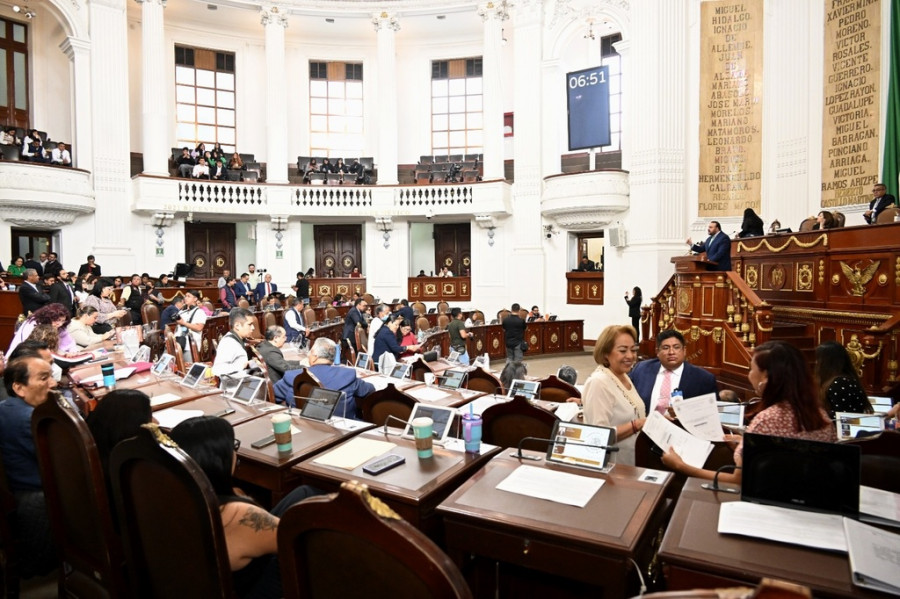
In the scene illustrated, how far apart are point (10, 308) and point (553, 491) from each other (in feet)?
34.0

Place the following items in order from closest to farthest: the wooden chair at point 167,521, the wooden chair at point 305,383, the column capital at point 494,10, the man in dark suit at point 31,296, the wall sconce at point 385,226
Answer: the wooden chair at point 167,521, the wooden chair at point 305,383, the man in dark suit at point 31,296, the column capital at point 494,10, the wall sconce at point 385,226

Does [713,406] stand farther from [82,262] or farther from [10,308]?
[82,262]

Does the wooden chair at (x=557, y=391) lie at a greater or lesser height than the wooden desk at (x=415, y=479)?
lesser

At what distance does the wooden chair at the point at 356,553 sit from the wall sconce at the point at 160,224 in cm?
1580

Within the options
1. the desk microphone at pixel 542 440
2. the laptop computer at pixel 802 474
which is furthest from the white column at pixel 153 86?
the laptop computer at pixel 802 474

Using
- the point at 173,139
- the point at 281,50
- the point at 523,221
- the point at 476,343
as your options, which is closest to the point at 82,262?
the point at 173,139

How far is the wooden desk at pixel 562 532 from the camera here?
1.84 m

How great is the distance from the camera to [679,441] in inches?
100

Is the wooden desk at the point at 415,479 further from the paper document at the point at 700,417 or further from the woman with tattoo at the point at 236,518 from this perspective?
the paper document at the point at 700,417

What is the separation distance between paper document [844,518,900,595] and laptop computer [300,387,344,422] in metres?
2.54

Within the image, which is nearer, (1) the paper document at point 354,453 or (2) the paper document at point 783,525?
(2) the paper document at point 783,525

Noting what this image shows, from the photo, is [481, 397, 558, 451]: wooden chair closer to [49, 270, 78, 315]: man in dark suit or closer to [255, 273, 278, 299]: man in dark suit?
[49, 270, 78, 315]: man in dark suit

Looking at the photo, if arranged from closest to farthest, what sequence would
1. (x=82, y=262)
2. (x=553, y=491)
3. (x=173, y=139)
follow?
1. (x=553, y=491)
2. (x=82, y=262)
3. (x=173, y=139)

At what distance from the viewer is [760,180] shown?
12516 mm
